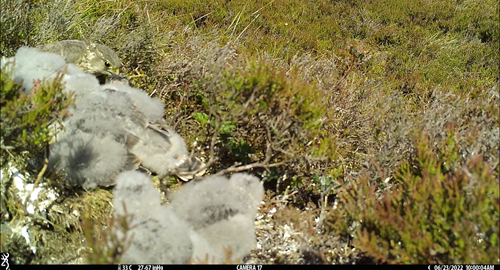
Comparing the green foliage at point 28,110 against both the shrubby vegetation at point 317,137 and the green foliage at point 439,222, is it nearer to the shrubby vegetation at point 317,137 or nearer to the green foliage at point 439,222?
the shrubby vegetation at point 317,137

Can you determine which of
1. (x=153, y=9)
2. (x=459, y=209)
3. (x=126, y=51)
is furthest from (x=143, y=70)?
(x=459, y=209)

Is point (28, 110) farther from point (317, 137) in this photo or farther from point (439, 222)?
point (439, 222)

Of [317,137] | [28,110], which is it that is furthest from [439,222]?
[28,110]

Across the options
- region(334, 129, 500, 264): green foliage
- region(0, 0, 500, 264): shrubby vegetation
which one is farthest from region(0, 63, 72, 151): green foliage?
region(334, 129, 500, 264): green foliage

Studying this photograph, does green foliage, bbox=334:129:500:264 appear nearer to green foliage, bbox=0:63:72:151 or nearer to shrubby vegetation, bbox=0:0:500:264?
shrubby vegetation, bbox=0:0:500:264

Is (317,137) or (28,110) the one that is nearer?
(28,110)

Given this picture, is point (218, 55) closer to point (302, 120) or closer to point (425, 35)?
point (302, 120)

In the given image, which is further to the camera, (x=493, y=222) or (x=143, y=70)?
(x=143, y=70)
